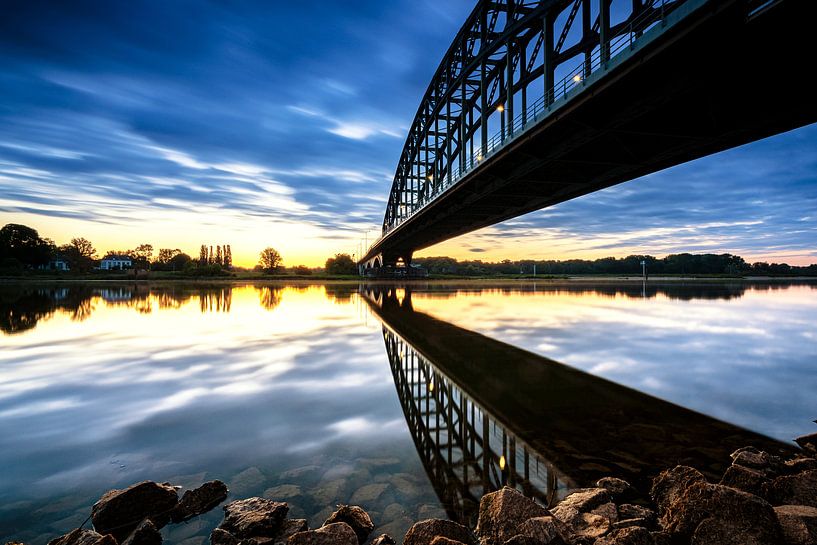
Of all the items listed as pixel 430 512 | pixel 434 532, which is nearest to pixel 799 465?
pixel 430 512

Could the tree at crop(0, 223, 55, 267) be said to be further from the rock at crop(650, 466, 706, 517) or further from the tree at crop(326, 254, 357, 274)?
the rock at crop(650, 466, 706, 517)

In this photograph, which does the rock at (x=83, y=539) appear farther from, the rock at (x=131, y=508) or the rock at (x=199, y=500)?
the rock at (x=199, y=500)

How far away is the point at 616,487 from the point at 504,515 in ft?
6.19

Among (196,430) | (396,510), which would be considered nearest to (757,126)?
(396,510)

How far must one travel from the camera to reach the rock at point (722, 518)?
3.57 meters

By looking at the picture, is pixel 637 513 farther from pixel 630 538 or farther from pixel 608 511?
pixel 630 538

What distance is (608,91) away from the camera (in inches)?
575

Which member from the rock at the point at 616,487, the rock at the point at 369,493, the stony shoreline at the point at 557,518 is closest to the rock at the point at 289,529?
the stony shoreline at the point at 557,518

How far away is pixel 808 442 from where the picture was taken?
6387 millimetres

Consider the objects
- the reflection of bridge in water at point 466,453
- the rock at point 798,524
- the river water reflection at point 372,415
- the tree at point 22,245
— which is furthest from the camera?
the tree at point 22,245

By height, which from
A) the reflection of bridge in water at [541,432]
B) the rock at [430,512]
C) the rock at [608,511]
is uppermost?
the rock at [608,511]

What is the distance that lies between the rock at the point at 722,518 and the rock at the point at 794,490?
115 centimetres

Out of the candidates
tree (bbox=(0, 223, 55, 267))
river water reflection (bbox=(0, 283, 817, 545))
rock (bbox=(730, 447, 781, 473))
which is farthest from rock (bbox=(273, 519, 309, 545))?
tree (bbox=(0, 223, 55, 267))

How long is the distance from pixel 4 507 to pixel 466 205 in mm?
35103
